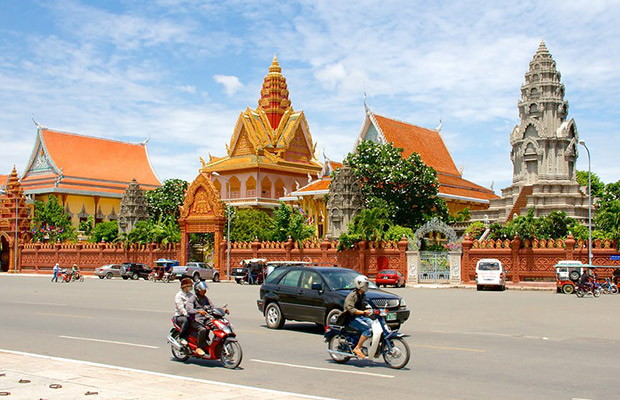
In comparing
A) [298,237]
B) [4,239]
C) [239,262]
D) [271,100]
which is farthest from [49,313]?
[271,100]

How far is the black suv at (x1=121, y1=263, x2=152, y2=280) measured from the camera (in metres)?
47.3

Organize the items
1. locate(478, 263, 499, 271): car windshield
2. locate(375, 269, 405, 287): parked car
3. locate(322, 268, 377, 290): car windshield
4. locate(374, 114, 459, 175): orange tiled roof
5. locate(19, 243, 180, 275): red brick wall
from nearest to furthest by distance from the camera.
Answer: locate(322, 268, 377, 290): car windshield → locate(478, 263, 499, 271): car windshield → locate(375, 269, 405, 287): parked car → locate(19, 243, 180, 275): red brick wall → locate(374, 114, 459, 175): orange tiled roof

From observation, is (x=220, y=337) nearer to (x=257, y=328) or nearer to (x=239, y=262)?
(x=257, y=328)

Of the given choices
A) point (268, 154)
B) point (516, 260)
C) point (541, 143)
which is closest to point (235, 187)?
point (268, 154)

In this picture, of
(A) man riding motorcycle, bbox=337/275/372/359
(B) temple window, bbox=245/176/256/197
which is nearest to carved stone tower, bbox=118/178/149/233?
(B) temple window, bbox=245/176/256/197

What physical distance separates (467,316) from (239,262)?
1107 inches

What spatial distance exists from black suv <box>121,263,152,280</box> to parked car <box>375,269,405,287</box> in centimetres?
1830

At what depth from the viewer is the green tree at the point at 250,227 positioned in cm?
5259

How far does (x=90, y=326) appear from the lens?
590 inches

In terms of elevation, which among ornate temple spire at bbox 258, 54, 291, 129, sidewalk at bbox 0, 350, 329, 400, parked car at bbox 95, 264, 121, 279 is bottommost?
parked car at bbox 95, 264, 121, 279

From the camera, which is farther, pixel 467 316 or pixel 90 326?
pixel 467 316

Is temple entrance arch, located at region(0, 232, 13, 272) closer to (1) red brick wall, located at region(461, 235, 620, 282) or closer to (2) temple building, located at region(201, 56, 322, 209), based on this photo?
(2) temple building, located at region(201, 56, 322, 209)

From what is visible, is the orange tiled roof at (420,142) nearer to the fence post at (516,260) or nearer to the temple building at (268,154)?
the temple building at (268,154)

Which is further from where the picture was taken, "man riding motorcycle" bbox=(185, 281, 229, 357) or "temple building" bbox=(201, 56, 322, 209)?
"temple building" bbox=(201, 56, 322, 209)
